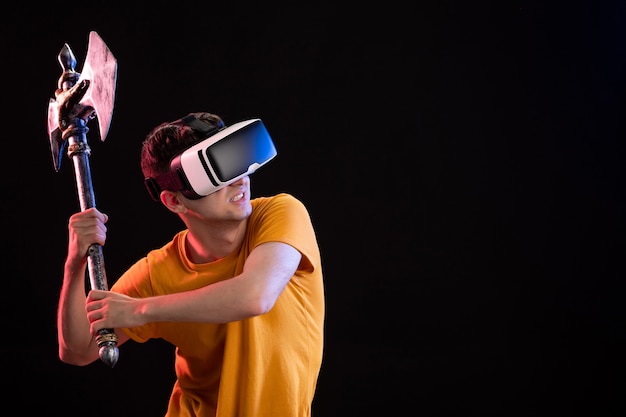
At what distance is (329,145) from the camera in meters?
3.73

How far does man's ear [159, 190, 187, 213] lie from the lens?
7.68ft

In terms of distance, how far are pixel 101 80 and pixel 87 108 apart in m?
0.12

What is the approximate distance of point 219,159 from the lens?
217cm

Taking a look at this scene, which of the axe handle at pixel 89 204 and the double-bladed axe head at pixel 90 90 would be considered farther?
the double-bladed axe head at pixel 90 90

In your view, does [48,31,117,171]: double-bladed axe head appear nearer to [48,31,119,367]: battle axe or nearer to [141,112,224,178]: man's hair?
[48,31,119,367]: battle axe

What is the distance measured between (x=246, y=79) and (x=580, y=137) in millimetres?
1509

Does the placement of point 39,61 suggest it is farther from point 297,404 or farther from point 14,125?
point 297,404

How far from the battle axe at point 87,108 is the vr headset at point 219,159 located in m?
0.23

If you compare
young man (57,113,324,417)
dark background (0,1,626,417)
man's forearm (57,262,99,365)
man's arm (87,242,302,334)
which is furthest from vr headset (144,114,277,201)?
dark background (0,1,626,417)

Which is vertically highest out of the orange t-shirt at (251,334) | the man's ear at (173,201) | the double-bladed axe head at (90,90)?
the double-bladed axe head at (90,90)

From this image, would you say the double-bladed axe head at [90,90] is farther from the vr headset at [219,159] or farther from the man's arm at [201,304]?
the man's arm at [201,304]

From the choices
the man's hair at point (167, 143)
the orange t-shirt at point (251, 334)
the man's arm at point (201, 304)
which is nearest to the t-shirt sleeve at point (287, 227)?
the orange t-shirt at point (251, 334)

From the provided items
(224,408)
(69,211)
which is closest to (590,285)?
(224,408)

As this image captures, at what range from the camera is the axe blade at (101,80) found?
219 cm
